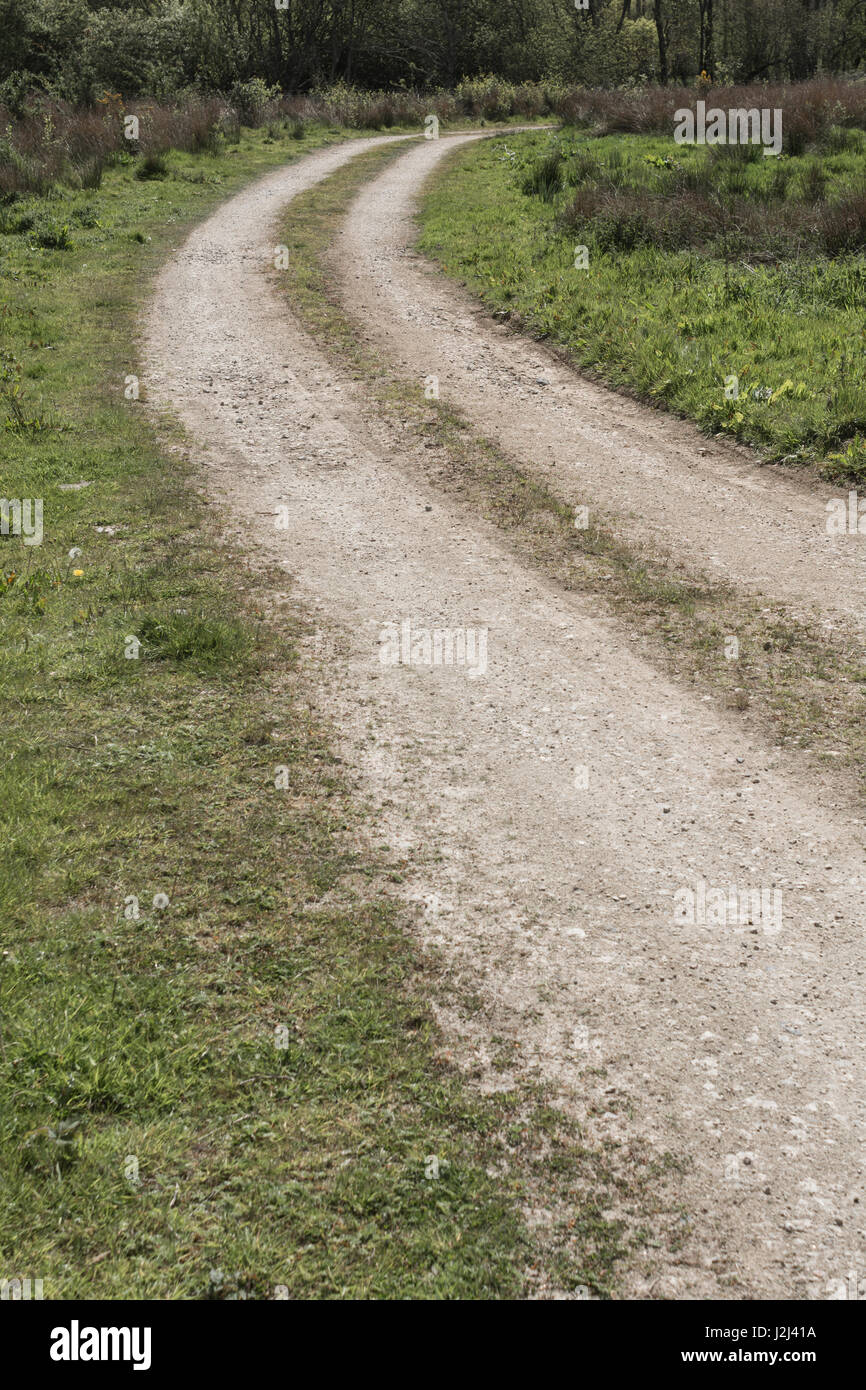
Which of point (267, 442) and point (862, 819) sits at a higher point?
point (267, 442)

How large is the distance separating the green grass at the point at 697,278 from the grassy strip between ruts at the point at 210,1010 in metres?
5.91

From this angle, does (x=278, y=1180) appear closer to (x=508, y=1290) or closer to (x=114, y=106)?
(x=508, y=1290)

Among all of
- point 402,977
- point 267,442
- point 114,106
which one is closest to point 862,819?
point 402,977

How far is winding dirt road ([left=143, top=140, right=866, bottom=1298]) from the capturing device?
3.86m

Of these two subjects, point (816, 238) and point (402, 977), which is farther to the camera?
point (816, 238)

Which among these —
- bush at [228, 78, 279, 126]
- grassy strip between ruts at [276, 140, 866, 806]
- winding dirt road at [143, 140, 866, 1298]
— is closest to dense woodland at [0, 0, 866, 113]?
bush at [228, 78, 279, 126]

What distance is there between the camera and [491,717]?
21.6 feet

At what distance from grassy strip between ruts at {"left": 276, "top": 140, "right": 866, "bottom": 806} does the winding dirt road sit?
239 mm

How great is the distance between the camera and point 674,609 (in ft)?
25.4

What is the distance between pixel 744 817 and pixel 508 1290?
2.98 metres

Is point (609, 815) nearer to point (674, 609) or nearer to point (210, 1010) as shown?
point (210, 1010)

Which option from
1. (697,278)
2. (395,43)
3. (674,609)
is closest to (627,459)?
(674,609)

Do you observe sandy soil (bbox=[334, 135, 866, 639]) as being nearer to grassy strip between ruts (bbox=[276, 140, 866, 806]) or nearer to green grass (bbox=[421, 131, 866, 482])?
grassy strip between ruts (bbox=[276, 140, 866, 806])

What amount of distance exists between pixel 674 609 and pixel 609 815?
8.49ft
